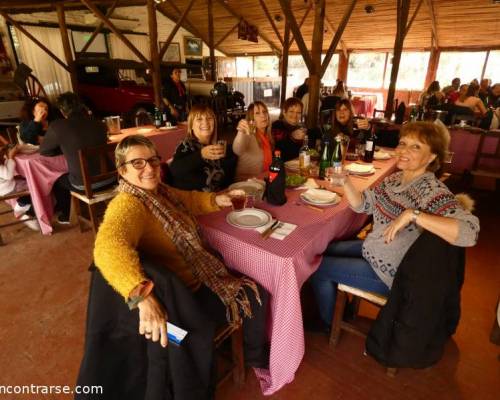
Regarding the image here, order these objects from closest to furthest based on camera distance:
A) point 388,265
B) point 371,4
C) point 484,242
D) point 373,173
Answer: point 388,265
point 373,173
point 484,242
point 371,4

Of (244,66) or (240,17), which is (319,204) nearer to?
(240,17)

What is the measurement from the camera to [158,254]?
1.35 meters

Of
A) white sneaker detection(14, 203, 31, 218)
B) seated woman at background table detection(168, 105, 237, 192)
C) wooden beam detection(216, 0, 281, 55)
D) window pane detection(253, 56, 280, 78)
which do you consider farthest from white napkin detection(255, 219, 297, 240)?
window pane detection(253, 56, 280, 78)

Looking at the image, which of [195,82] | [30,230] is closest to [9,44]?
[195,82]

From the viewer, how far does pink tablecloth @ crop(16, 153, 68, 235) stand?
2.90 meters

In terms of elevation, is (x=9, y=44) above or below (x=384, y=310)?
above

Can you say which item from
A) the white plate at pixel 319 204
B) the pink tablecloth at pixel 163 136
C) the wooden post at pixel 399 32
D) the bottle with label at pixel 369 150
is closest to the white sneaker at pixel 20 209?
the pink tablecloth at pixel 163 136

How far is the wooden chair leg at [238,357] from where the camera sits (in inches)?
59.8

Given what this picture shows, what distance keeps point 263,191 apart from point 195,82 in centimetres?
867

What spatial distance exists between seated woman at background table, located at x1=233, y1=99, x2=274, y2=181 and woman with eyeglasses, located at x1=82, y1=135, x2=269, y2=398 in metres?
0.89

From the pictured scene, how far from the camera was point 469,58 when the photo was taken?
9930 mm

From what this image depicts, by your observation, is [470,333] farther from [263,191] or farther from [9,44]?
[9,44]

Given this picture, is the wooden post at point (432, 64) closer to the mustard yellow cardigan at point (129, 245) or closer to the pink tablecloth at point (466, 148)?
the pink tablecloth at point (466, 148)

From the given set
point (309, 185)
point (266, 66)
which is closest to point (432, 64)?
point (266, 66)
